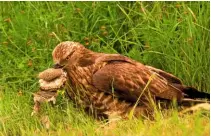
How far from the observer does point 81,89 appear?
633cm

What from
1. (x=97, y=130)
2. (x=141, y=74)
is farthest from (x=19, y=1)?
(x=97, y=130)

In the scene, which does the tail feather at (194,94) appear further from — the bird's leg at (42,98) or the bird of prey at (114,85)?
the bird's leg at (42,98)

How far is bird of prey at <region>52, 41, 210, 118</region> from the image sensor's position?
6184 millimetres

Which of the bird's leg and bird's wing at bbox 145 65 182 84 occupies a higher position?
bird's wing at bbox 145 65 182 84

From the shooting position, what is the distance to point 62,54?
6461mm

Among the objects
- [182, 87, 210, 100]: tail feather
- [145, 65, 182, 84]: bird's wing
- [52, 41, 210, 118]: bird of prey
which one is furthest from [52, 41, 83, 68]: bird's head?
[182, 87, 210, 100]: tail feather

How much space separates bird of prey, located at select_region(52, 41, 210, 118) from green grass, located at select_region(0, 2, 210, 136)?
159 millimetres

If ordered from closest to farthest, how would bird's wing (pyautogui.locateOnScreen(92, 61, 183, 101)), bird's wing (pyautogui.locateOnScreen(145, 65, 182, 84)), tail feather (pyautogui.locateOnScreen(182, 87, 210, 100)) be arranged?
bird's wing (pyautogui.locateOnScreen(92, 61, 183, 101))
tail feather (pyautogui.locateOnScreen(182, 87, 210, 100))
bird's wing (pyautogui.locateOnScreen(145, 65, 182, 84))

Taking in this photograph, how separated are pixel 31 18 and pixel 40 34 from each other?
0.26m

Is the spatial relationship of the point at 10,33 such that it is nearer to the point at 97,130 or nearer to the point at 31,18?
the point at 31,18

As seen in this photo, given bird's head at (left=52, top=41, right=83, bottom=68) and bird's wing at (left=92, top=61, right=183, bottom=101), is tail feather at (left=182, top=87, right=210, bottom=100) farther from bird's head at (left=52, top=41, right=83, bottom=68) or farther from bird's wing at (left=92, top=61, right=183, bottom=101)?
bird's head at (left=52, top=41, right=83, bottom=68)

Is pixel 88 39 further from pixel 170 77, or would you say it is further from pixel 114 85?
pixel 114 85

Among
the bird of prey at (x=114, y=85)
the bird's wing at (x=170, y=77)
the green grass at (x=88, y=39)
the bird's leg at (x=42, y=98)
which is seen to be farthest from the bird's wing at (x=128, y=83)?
the bird's leg at (x=42, y=98)

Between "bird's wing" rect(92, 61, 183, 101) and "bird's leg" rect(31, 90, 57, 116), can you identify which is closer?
"bird's wing" rect(92, 61, 183, 101)
